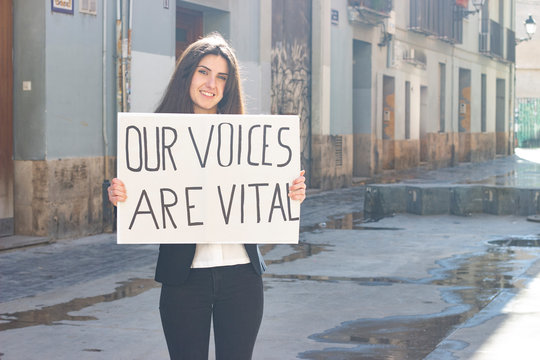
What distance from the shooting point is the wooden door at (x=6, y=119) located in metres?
10.4

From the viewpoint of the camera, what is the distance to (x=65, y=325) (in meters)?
6.17

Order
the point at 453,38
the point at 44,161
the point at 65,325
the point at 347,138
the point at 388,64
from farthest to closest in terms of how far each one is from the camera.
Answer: the point at 453,38, the point at 388,64, the point at 347,138, the point at 44,161, the point at 65,325

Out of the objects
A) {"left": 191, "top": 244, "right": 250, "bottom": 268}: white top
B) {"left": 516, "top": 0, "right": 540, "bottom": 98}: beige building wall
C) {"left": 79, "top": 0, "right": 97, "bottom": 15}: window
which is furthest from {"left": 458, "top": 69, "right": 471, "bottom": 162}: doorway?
{"left": 191, "top": 244, "right": 250, "bottom": 268}: white top

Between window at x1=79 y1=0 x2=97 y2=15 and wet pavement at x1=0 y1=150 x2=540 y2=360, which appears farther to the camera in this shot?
window at x1=79 y1=0 x2=97 y2=15

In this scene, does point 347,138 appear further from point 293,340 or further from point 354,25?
point 293,340

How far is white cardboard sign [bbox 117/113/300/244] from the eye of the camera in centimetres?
340

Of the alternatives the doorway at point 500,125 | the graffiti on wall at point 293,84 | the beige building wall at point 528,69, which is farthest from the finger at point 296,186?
the beige building wall at point 528,69

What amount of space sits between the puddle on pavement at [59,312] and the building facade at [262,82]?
10.6 ft

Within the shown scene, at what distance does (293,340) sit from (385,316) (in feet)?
3.15

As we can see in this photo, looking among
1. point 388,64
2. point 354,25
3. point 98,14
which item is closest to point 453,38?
point 388,64

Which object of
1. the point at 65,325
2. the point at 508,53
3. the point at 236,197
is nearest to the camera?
the point at 236,197

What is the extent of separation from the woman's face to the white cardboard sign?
0.33 ft

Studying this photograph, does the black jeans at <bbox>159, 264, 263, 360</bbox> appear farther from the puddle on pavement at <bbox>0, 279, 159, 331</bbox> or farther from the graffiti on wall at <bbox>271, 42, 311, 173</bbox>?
the graffiti on wall at <bbox>271, 42, 311, 173</bbox>

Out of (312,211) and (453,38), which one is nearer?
(312,211)
